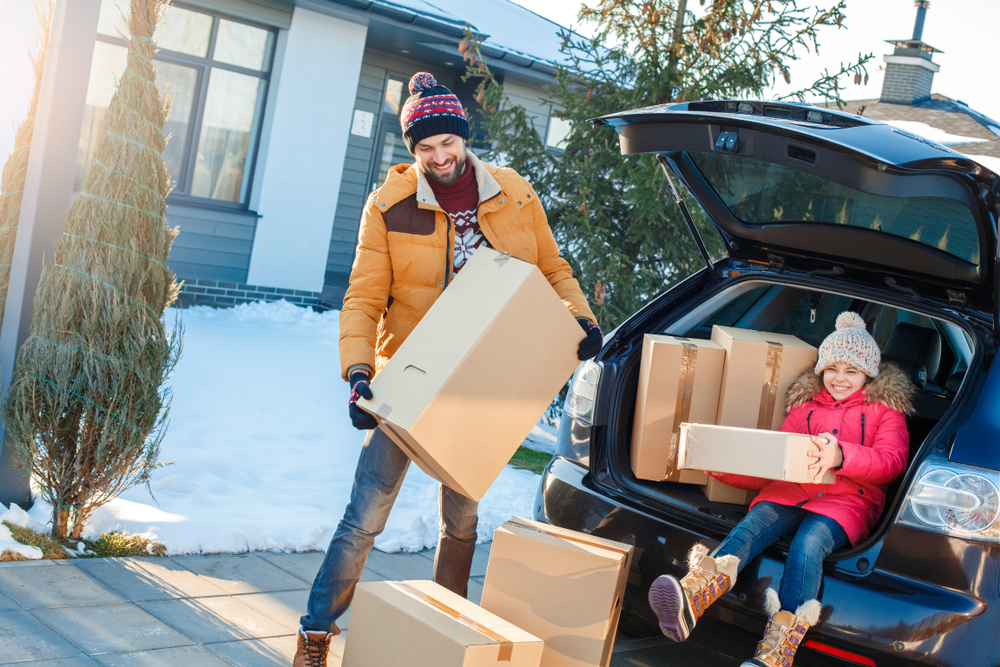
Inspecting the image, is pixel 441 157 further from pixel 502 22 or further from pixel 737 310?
pixel 502 22

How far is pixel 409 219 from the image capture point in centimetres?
279

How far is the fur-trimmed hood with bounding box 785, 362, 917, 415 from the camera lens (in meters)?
2.93

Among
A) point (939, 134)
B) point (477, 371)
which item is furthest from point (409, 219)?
point (939, 134)

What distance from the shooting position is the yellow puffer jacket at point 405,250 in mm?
2773

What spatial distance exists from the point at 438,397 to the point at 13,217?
7.64 feet

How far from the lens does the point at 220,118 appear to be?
9.65m

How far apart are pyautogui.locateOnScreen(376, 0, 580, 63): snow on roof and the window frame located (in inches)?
60.4

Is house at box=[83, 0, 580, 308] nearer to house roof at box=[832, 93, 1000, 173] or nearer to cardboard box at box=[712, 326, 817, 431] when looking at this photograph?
cardboard box at box=[712, 326, 817, 431]

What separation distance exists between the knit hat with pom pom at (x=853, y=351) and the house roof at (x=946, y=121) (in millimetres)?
10914

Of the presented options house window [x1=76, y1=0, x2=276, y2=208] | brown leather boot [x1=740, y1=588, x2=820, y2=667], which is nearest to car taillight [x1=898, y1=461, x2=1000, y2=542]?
brown leather boot [x1=740, y1=588, x2=820, y2=667]

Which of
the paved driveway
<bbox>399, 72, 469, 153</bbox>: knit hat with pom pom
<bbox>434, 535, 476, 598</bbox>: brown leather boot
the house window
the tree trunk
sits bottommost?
the paved driveway

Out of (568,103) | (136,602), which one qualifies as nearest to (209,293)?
(568,103)

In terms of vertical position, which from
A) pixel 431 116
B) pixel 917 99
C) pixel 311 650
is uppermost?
pixel 917 99

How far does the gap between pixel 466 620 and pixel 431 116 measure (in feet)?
4.87
